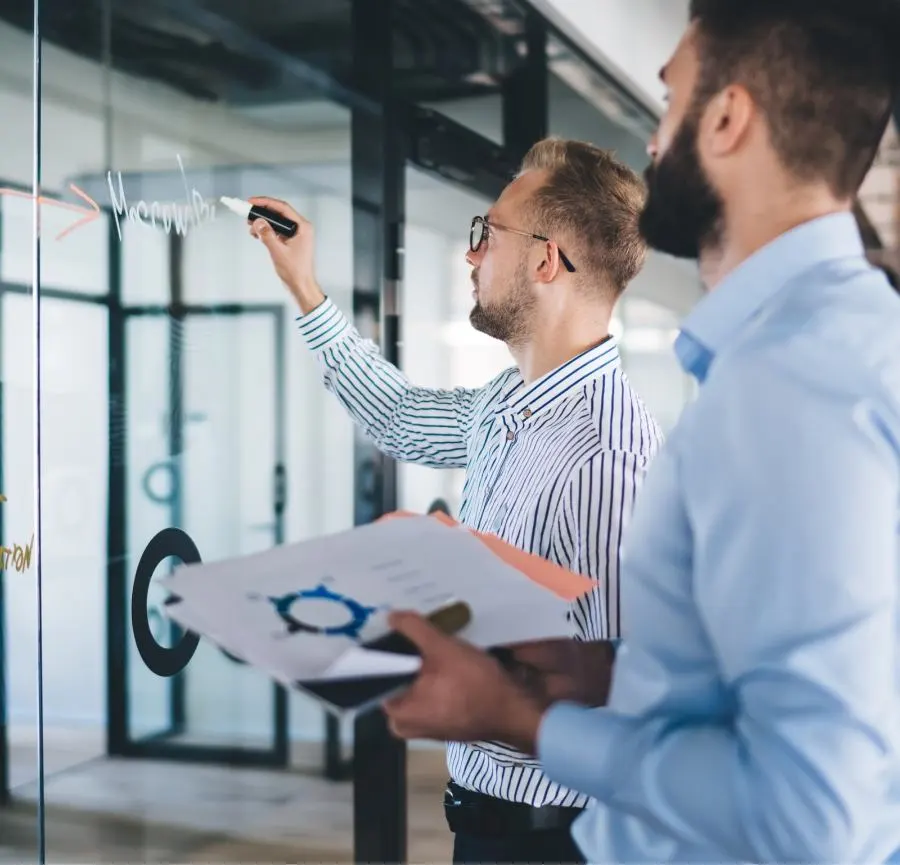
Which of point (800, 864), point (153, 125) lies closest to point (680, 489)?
point (800, 864)

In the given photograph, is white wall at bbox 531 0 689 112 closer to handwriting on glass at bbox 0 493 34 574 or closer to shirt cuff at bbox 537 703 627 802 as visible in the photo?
handwriting on glass at bbox 0 493 34 574

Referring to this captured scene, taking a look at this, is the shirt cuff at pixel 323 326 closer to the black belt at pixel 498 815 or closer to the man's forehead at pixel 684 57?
the black belt at pixel 498 815

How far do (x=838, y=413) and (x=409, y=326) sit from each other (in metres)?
2.36

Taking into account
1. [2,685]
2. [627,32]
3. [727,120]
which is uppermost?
[627,32]

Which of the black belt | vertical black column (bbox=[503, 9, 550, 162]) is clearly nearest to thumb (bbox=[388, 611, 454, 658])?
the black belt

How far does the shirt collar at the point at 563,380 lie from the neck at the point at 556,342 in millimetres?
36

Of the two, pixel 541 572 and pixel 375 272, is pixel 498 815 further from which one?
pixel 375 272

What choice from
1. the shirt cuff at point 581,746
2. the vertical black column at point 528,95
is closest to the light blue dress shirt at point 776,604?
the shirt cuff at point 581,746

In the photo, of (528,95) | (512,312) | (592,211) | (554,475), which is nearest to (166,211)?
(512,312)

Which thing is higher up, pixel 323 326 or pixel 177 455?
pixel 323 326

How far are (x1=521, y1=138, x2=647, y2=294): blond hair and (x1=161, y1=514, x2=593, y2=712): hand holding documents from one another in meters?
0.97

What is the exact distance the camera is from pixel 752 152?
938mm

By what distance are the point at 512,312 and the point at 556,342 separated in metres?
0.10

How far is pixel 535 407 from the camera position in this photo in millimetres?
1840
